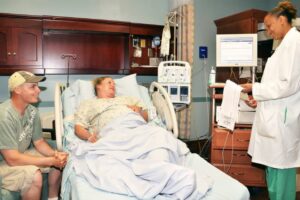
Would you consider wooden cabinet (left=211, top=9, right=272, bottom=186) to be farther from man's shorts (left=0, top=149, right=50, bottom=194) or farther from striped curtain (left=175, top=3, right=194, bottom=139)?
man's shorts (left=0, top=149, right=50, bottom=194)

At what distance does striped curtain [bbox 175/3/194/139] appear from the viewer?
11.4 feet

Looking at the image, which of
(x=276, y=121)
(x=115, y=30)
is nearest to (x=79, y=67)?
(x=115, y=30)

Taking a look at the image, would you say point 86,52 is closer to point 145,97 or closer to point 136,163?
point 145,97

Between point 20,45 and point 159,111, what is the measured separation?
5.37 feet

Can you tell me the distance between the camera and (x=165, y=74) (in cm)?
301

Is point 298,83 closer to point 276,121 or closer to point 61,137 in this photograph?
point 276,121

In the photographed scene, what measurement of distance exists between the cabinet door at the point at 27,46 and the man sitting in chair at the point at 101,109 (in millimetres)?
911

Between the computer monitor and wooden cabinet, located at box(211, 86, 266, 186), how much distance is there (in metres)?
0.57

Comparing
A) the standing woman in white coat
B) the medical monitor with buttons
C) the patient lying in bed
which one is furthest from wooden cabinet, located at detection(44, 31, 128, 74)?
the standing woman in white coat

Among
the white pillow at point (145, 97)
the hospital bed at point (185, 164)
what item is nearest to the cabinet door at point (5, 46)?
the hospital bed at point (185, 164)

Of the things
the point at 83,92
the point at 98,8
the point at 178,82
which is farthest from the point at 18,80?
the point at 98,8

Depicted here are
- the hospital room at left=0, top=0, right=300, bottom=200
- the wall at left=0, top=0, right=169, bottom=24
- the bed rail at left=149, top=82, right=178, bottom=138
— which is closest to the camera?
the hospital room at left=0, top=0, right=300, bottom=200

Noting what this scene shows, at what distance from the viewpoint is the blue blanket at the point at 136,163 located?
1413 millimetres

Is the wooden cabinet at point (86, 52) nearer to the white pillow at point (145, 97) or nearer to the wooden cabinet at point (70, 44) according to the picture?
the wooden cabinet at point (70, 44)
